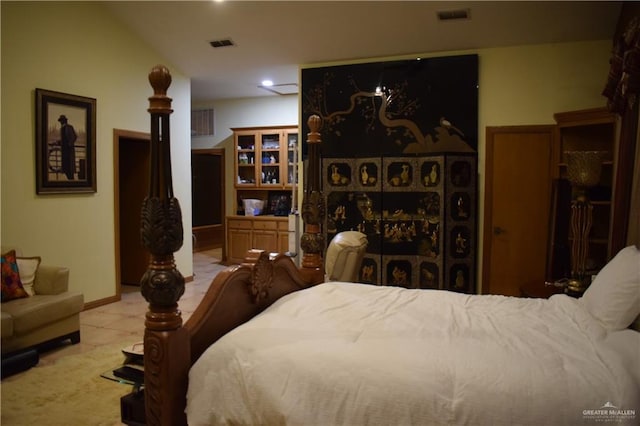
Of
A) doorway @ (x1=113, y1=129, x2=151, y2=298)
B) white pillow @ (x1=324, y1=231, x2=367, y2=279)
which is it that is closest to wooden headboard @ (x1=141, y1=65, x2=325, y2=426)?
white pillow @ (x1=324, y1=231, x2=367, y2=279)

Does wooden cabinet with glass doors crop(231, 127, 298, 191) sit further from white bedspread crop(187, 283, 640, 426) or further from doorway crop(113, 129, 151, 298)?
white bedspread crop(187, 283, 640, 426)

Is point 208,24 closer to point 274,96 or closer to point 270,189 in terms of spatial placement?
point 274,96

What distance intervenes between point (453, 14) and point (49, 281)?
15.1 ft

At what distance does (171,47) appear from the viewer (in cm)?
577

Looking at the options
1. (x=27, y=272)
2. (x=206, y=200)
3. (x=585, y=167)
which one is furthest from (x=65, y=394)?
(x=206, y=200)

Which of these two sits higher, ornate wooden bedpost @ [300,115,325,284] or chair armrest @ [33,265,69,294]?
ornate wooden bedpost @ [300,115,325,284]

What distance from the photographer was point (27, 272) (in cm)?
389

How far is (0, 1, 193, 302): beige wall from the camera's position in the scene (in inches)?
166

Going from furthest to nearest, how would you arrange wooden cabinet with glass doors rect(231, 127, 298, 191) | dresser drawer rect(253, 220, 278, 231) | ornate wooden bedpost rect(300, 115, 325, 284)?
wooden cabinet with glass doors rect(231, 127, 298, 191), dresser drawer rect(253, 220, 278, 231), ornate wooden bedpost rect(300, 115, 325, 284)

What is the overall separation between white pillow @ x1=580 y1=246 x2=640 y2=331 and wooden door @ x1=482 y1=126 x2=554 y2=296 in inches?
115

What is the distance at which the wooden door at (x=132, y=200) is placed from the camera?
6121 mm

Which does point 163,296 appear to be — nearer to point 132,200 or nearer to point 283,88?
point 132,200

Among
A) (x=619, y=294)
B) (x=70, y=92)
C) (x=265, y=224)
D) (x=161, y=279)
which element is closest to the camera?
(x=161, y=279)

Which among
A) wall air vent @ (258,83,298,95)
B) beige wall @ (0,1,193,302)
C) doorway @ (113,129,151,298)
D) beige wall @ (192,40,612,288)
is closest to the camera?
beige wall @ (0,1,193,302)
